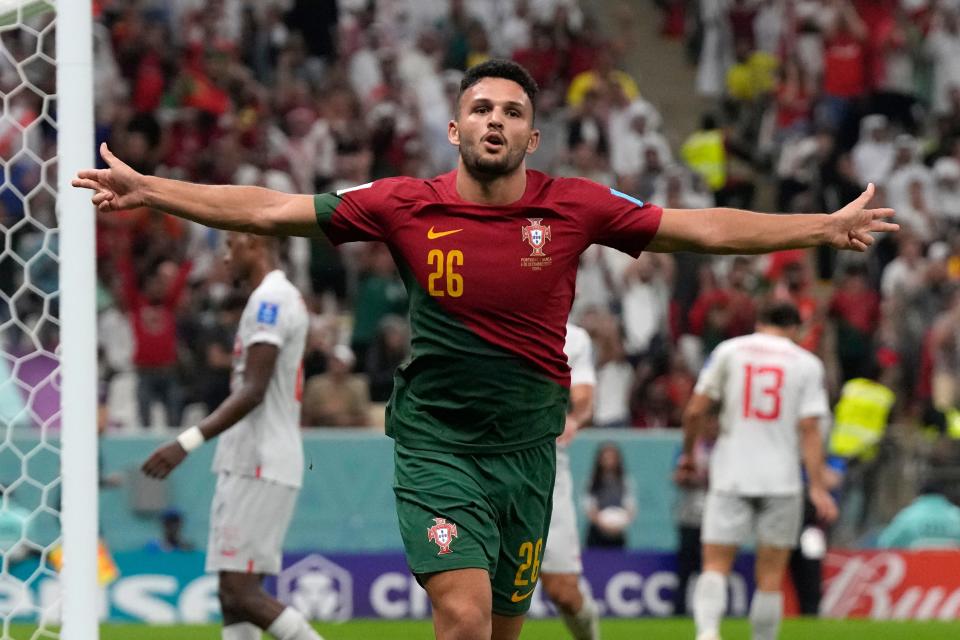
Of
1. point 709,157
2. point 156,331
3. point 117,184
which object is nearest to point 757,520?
point 117,184

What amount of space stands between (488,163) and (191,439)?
267 cm

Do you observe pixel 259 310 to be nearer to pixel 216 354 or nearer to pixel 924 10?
pixel 216 354

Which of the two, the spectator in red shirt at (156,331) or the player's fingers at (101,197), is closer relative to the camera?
the player's fingers at (101,197)

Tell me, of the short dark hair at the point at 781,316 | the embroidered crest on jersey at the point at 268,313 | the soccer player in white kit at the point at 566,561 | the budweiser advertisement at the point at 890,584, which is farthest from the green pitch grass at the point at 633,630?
the embroidered crest on jersey at the point at 268,313

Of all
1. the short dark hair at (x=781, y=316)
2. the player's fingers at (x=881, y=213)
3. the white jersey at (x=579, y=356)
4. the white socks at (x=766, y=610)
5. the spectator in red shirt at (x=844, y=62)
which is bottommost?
the white socks at (x=766, y=610)

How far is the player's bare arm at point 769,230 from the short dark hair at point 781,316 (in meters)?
4.67

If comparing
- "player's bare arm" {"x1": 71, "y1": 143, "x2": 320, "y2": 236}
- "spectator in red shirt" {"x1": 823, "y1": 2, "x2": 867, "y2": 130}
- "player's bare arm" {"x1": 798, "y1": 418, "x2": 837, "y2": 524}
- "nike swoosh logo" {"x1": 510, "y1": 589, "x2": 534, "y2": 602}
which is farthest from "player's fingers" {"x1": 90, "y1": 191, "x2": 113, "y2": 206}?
"spectator in red shirt" {"x1": 823, "y1": 2, "x2": 867, "y2": 130}

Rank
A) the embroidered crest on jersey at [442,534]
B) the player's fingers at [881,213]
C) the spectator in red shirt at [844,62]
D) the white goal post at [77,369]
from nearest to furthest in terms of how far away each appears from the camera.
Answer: the embroidered crest on jersey at [442,534], the player's fingers at [881,213], the white goal post at [77,369], the spectator in red shirt at [844,62]

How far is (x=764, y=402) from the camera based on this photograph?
422 inches

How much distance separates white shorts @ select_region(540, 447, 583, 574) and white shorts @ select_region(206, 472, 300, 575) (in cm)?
165

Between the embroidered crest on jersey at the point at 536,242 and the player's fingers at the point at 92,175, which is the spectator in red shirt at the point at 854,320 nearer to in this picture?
the embroidered crest on jersey at the point at 536,242

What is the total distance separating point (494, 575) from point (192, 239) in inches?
428

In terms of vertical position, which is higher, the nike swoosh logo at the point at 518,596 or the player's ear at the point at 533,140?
the player's ear at the point at 533,140

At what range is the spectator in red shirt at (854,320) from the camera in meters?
16.7
